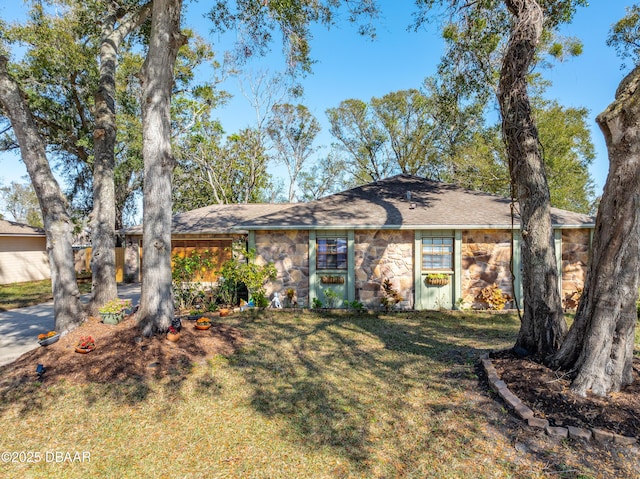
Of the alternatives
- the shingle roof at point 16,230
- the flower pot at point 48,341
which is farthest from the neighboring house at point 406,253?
the shingle roof at point 16,230

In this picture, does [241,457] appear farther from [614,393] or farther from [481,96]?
[481,96]

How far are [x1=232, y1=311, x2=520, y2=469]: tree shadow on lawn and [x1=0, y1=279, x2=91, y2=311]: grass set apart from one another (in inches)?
327

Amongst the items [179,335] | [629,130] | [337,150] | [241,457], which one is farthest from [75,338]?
[337,150]

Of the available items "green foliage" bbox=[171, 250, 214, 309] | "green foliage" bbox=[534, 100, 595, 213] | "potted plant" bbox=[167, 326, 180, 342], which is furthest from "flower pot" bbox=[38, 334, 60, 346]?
"green foliage" bbox=[534, 100, 595, 213]

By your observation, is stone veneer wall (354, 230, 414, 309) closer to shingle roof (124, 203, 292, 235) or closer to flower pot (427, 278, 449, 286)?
flower pot (427, 278, 449, 286)

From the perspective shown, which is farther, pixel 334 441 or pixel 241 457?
pixel 334 441

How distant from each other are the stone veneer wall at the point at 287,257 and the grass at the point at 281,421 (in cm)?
363

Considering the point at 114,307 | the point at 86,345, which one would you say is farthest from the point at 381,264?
the point at 86,345

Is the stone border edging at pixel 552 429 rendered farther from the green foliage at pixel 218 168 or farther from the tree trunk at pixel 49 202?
the green foliage at pixel 218 168

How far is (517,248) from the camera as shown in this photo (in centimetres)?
882

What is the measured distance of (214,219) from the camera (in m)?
13.8

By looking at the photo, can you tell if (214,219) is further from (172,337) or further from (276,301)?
(172,337)

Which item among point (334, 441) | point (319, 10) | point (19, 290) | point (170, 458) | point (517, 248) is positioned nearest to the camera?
point (170, 458)

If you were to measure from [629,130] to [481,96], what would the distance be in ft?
18.0
